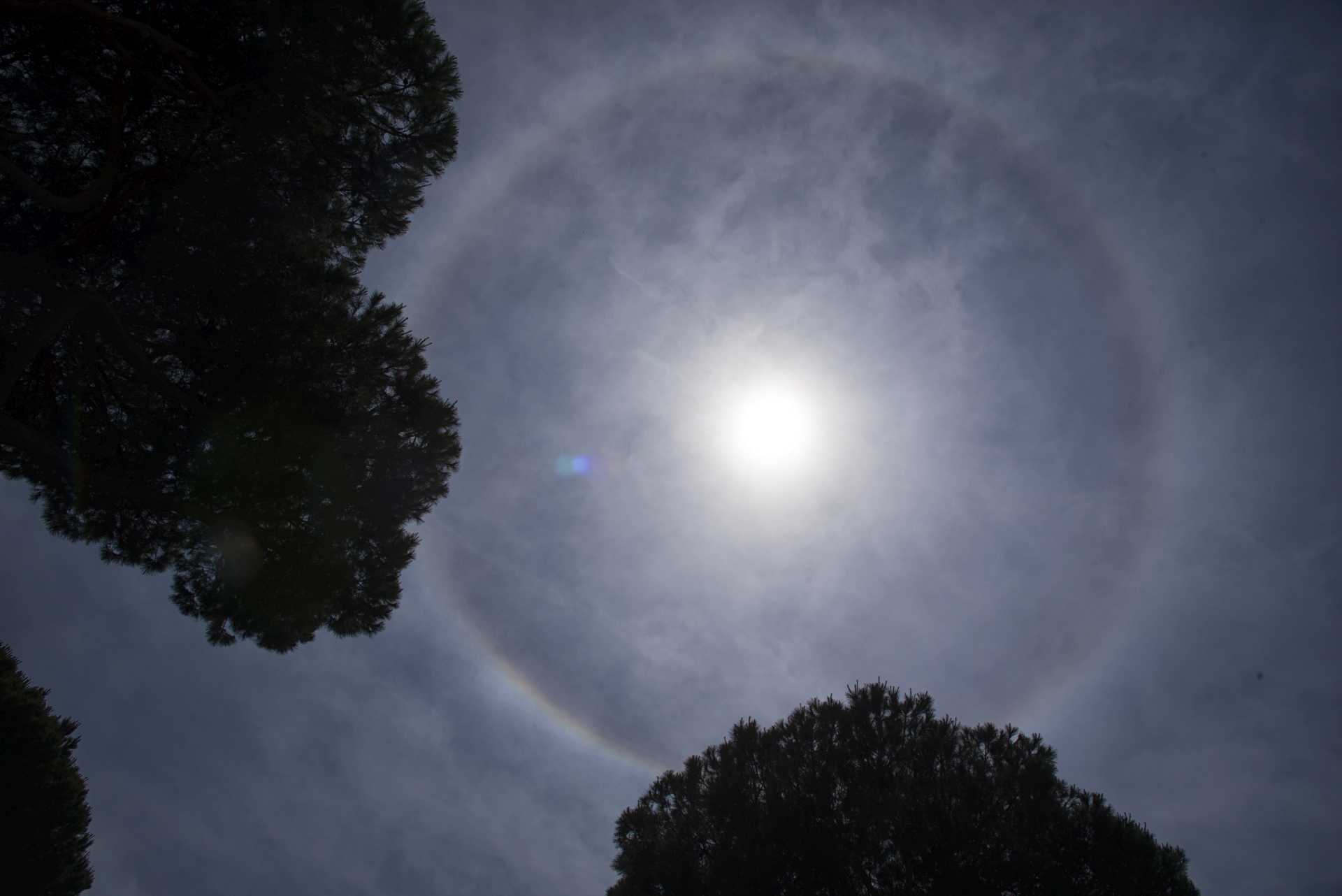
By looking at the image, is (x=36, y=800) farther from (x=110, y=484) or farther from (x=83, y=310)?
(x=83, y=310)

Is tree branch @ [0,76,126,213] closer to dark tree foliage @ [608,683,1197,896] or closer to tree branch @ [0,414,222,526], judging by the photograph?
tree branch @ [0,414,222,526]

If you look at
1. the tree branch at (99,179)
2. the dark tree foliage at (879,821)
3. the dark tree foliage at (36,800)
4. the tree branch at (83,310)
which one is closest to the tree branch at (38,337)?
the tree branch at (83,310)

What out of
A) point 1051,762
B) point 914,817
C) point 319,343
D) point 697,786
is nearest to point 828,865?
point 914,817

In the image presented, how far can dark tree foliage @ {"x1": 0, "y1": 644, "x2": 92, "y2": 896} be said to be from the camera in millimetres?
12672

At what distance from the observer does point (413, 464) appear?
11.4 m

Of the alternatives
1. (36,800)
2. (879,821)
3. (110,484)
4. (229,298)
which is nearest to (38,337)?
(229,298)

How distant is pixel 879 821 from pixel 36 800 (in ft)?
60.5

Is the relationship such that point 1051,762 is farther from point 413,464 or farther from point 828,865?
point 413,464

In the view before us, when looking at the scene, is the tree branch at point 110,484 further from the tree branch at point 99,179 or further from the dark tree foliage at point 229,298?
the tree branch at point 99,179

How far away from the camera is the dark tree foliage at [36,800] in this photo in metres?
12.7

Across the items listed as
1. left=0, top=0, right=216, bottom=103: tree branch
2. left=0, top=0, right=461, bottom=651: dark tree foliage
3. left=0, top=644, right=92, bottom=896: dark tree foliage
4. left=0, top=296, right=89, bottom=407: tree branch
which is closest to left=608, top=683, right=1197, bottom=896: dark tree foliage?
left=0, top=0, right=461, bottom=651: dark tree foliage

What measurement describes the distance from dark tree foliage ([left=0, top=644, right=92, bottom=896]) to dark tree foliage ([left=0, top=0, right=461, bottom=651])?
493 centimetres

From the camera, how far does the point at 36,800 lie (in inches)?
510

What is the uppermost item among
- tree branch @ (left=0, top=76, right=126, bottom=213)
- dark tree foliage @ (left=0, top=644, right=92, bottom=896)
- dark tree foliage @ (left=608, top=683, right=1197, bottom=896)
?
tree branch @ (left=0, top=76, right=126, bottom=213)
